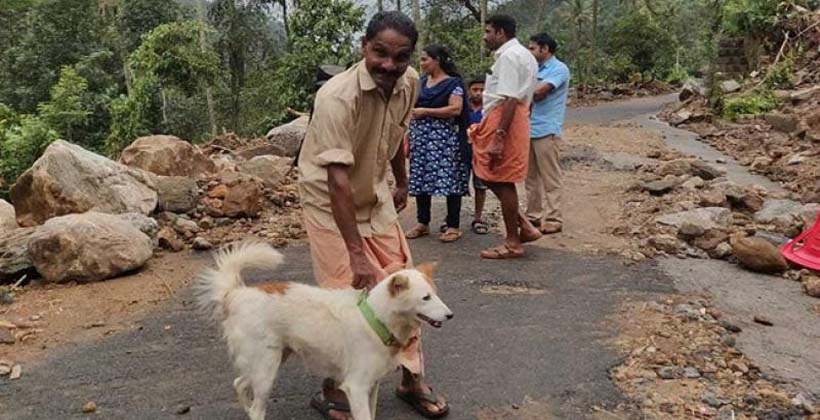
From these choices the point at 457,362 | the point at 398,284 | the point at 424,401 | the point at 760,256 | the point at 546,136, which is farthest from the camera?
the point at 546,136

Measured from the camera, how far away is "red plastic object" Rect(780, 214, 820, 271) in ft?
18.0

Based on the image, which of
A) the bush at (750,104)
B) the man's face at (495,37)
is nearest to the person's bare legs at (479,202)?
the man's face at (495,37)

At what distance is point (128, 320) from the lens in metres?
4.75

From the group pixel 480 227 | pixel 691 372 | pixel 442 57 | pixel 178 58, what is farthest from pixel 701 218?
pixel 178 58

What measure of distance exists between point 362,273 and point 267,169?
5.65m

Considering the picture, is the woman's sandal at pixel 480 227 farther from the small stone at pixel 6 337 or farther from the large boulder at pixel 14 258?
the small stone at pixel 6 337

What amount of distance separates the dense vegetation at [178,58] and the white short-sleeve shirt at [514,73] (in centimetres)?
779

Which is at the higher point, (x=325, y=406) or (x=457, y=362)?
(x=325, y=406)

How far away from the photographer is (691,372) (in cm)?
365

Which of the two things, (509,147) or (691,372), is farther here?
(509,147)

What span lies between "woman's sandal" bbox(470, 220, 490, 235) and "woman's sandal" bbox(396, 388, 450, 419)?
3492 mm

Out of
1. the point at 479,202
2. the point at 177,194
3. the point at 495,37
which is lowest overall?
the point at 479,202

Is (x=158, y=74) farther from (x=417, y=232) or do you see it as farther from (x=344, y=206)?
(x=344, y=206)

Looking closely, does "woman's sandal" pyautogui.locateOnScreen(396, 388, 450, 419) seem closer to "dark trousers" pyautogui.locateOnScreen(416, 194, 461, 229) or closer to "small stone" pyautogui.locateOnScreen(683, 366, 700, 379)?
"small stone" pyautogui.locateOnScreen(683, 366, 700, 379)
